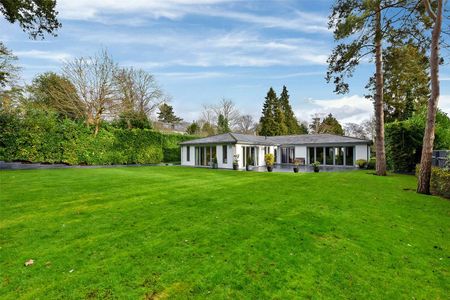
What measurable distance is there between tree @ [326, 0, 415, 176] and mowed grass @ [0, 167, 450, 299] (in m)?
8.78

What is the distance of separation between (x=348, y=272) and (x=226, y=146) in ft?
62.8

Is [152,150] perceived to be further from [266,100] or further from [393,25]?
[266,100]

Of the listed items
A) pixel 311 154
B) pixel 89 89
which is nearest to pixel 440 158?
pixel 311 154

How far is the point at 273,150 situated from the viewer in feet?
95.3

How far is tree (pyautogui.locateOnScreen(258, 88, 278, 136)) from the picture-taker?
1785 inches

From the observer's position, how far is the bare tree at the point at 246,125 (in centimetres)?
5697

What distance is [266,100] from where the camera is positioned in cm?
4862

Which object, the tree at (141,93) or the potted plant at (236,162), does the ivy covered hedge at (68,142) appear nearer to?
the tree at (141,93)

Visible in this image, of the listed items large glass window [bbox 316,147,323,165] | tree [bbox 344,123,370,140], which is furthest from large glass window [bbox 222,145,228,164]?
tree [bbox 344,123,370,140]

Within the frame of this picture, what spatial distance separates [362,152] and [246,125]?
117ft

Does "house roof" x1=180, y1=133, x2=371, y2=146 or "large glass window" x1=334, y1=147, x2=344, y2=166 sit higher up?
"house roof" x1=180, y1=133, x2=371, y2=146

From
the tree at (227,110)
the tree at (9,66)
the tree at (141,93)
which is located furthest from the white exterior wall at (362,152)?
the tree at (9,66)

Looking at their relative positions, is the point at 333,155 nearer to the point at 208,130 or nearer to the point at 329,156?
the point at 329,156

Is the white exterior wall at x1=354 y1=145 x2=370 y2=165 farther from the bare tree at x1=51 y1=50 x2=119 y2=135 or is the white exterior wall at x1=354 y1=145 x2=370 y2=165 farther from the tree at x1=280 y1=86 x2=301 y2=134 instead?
the bare tree at x1=51 y1=50 x2=119 y2=135
